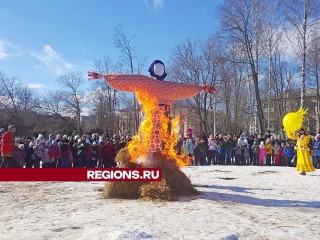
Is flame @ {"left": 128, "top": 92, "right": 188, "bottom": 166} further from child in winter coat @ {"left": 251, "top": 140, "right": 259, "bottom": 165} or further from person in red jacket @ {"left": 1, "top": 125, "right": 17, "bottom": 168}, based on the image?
child in winter coat @ {"left": 251, "top": 140, "right": 259, "bottom": 165}

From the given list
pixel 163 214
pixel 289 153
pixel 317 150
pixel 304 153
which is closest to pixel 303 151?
pixel 304 153

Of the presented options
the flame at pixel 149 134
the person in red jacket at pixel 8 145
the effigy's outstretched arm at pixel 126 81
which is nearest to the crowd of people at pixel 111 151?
the person in red jacket at pixel 8 145

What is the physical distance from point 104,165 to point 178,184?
8751 millimetres

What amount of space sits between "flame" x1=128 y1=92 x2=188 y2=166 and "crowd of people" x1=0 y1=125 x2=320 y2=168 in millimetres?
3628

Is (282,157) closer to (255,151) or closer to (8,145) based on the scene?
(255,151)

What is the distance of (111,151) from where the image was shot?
16.4m

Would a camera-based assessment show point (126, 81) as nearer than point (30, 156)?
Yes

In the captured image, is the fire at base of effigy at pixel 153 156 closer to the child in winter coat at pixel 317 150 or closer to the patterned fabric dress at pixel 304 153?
the patterned fabric dress at pixel 304 153

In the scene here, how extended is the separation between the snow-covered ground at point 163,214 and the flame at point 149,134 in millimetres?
1106

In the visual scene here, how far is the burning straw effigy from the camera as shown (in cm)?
815

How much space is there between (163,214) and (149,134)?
2313mm

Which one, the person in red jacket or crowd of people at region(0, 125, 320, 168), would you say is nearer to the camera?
the person in red jacket

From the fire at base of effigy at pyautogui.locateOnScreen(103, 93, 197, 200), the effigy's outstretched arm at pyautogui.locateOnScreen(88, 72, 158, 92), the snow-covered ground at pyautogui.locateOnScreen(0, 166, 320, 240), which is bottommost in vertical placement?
the snow-covered ground at pyautogui.locateOnScreen(0, 166, 320, 240)

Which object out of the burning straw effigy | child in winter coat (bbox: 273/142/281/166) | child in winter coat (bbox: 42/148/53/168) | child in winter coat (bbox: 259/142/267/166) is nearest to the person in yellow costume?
child in winter coat (bbox: 273/142/281/166)
